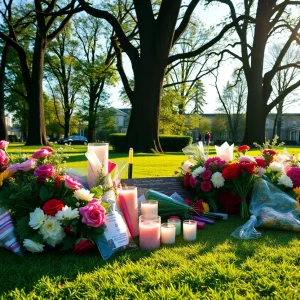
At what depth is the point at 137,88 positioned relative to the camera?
13.7 metres

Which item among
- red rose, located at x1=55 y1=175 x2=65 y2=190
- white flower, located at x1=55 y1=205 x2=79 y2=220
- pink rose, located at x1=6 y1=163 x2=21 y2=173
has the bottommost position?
white flower, located at x1=55 y1=205 x2=79 y2=220

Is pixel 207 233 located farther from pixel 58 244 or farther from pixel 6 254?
pixel 6 254

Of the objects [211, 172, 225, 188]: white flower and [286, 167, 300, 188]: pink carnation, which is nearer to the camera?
[211, 172, 225, 188]: white flower

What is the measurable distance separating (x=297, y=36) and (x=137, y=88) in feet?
41.4

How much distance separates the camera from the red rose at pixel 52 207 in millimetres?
2902

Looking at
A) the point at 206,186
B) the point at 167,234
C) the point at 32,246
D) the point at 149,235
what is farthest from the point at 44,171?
the point at 206,186

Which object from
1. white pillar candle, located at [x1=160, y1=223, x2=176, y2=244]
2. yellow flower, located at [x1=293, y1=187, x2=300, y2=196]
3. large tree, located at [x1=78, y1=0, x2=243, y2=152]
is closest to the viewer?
white pillar candle, located at [x1=160, y1=223, x2=176, y2=244]

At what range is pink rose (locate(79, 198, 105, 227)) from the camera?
9.24 feet

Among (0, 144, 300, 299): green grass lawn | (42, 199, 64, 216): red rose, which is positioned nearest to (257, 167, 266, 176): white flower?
(0, 144, 300, 299): green grass lawn

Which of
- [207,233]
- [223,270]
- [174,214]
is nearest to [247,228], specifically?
[207,233]

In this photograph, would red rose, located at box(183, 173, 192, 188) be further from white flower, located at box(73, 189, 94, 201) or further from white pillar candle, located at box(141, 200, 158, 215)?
white flower, located at box(73, 189, 94, 201)

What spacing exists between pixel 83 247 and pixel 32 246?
16.6 inches

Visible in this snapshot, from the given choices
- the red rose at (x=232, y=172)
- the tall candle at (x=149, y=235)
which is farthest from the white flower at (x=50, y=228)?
the red rose at (x=232, y=172)

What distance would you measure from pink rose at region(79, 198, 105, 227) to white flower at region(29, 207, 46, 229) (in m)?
0.33
